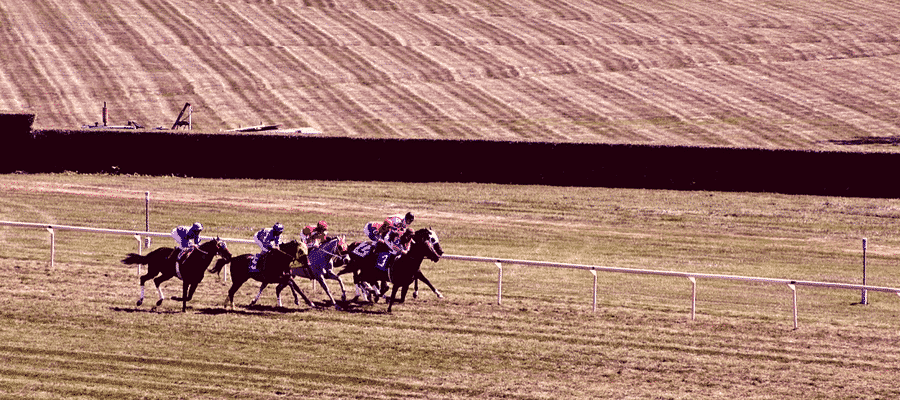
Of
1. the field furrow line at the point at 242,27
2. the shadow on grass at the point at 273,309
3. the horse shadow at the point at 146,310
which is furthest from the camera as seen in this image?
the field furrow line at the point at 242,27

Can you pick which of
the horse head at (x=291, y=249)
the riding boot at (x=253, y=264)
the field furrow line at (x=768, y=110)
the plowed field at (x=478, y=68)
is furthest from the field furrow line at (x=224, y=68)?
the horse head at (x=291, y=249)

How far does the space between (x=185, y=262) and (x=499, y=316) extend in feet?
17.0

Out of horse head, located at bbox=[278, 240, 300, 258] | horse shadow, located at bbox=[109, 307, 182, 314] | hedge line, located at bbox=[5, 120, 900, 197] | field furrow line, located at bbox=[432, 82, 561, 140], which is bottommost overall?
horse shadow, located at bbox=[109, 307, 182, 314]

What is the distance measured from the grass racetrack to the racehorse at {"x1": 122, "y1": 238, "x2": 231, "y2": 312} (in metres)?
0.45

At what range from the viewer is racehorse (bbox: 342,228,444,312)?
20.0 metres

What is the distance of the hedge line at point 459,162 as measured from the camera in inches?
1369

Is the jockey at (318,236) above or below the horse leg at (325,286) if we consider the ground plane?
above

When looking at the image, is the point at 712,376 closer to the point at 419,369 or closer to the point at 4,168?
the point at 419,369

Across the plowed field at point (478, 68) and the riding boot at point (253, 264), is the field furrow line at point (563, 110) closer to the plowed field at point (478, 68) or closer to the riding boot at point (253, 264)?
the plowed field at point (478, 68)

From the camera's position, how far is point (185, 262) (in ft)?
65.2

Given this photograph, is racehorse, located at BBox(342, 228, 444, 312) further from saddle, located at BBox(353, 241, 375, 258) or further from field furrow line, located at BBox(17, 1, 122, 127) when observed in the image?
field furrow line, located at BBox(17, 1, 122, 127)

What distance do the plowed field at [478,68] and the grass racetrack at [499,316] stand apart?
10.8m

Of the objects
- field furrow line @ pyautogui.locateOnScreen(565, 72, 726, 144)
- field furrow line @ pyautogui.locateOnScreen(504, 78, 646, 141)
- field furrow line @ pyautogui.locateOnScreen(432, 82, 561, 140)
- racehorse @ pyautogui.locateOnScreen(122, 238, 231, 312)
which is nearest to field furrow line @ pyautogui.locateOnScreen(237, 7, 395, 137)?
field furrow line @ pyautogui.locateOnScreen(432, 82, 561, 140)

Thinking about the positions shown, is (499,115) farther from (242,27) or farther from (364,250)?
(364,250)
